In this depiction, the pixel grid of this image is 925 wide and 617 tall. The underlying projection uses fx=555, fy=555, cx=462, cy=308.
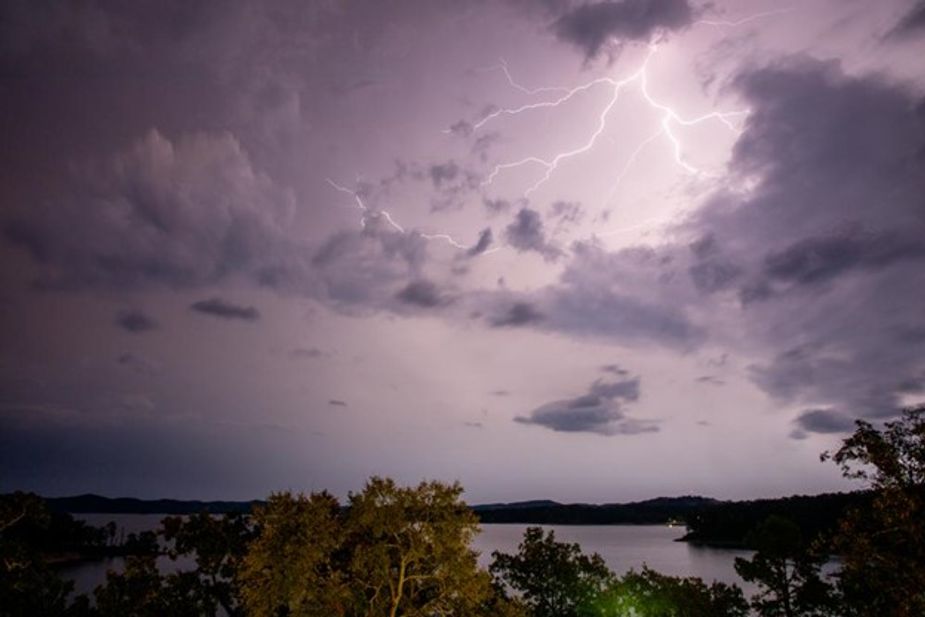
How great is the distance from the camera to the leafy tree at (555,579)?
31.4 m

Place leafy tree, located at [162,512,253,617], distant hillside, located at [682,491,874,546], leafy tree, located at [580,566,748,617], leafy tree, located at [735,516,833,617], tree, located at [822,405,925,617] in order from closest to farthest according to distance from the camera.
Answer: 1. tree, located at [822,405,925,617]
2. leafy tree, located at [162,512,253,617]
3. leafy tree, located at [580,566,748,617]
4. leafy tree, located at [735,516,833,617]
5. distant hillside, located at [682,491,874,546]

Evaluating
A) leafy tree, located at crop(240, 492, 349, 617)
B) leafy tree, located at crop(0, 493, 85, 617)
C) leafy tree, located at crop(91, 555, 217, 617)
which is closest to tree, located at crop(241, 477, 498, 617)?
leafy tree, located at crop(240, 492, 349, 617)

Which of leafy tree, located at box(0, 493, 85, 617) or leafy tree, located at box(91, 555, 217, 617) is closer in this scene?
leafy tree, located at box(0, 493, 85, 617)

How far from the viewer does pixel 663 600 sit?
29609mm

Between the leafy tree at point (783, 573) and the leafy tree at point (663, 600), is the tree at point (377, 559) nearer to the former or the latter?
the leafy tree at point (663, 600)

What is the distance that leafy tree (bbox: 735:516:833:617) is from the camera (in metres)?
31.1

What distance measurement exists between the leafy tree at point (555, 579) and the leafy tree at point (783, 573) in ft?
28.7

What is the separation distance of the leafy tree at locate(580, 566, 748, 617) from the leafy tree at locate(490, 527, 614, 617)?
0.67 m

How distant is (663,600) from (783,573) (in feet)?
32.3

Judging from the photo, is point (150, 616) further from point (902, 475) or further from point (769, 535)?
point (769, 535)

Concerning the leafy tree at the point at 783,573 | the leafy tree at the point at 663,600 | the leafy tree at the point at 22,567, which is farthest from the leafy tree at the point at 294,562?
the leafy tree at the point at 783,573

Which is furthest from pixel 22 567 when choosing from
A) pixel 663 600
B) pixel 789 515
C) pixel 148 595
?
pixel 789 515

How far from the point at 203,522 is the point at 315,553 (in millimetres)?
9353

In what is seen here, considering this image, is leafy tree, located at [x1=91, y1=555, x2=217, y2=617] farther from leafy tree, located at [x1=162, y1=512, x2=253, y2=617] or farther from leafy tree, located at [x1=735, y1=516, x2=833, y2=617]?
leafy tree, located at [x1=735, y1=516, x2=833, y2=617]
